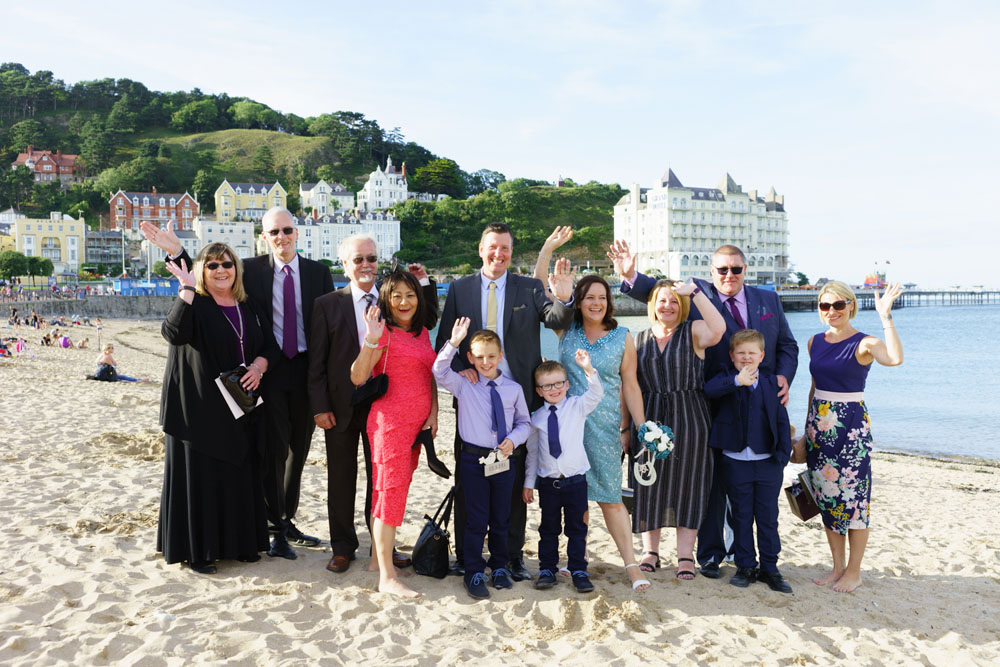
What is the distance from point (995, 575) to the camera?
5.20 meters

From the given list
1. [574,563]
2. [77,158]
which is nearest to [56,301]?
[574,563]

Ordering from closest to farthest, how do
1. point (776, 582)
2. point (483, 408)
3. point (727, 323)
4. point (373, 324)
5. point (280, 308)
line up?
point (373, 324)
point (483, 408)
point (776, 582)
point (727, 323)
point (280, 308)

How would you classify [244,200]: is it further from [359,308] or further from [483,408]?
[483,408]

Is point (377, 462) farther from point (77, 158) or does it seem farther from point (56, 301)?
point (77, 158)

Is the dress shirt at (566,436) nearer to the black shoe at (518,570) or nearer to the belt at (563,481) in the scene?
the belt at (563,481)

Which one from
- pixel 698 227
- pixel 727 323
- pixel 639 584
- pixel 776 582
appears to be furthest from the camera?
pixel 698 227

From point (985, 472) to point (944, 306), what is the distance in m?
124

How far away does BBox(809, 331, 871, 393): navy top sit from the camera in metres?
4.34

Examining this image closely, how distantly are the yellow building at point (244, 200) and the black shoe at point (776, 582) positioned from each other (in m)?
97.5

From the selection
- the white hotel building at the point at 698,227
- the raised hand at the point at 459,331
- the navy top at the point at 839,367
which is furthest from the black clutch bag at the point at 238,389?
the white hotel building at the point at 698,227

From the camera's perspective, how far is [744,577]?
177 inches

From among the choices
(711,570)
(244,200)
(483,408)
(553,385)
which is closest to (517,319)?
(553,385)

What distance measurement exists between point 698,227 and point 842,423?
4045 inches

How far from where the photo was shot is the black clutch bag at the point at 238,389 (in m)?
4.23
